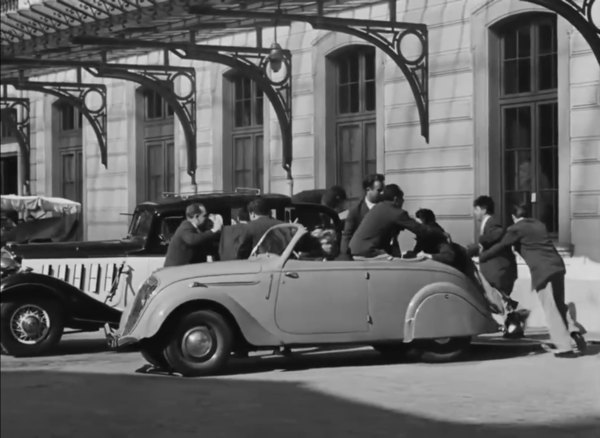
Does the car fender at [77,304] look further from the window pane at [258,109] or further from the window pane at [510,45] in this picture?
the window pane at [258,109]

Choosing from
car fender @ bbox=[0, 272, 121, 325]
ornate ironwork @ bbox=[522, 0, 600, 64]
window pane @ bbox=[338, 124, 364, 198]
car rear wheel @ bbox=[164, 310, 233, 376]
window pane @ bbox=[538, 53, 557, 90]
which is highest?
ornate ironwork @ bbox=[522, 0, 600, 64]

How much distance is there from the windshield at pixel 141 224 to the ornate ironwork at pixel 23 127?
14.8 meters

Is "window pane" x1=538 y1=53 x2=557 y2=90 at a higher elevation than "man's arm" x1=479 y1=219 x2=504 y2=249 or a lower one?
higher

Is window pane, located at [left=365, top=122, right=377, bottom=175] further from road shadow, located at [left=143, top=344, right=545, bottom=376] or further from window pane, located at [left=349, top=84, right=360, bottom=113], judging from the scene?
road shadow, located at [left=143, top=344, right=545, bottom=376]

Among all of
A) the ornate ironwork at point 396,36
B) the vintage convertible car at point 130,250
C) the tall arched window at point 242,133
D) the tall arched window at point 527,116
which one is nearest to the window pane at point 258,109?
the tall arched window at point 242,133

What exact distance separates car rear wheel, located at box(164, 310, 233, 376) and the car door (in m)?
0.53

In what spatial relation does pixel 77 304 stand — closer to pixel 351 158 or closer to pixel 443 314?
pixel 443 314

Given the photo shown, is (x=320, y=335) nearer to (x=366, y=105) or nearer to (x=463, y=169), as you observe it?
(x=463, y=169)

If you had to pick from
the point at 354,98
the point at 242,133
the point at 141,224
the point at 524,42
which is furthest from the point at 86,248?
the point at 242,133

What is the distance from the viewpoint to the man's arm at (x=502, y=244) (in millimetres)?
12406

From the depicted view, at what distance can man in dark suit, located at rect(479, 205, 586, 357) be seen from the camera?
39.1 ft

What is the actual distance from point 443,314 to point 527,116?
19.5 ft

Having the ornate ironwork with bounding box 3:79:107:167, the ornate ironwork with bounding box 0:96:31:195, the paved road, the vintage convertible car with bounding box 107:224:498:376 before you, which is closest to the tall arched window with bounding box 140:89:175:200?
the ornate ironwork with bounding box 3:79:107:167

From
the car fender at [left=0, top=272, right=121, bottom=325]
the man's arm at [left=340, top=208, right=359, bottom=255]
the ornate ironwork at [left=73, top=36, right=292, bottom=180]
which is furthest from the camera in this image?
the ornate ironwork at [left=73, top=36, right=292, bottom=180]
